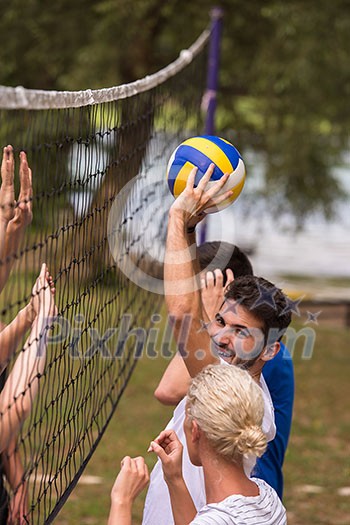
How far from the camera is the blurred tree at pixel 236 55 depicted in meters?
10.4

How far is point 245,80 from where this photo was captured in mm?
12211

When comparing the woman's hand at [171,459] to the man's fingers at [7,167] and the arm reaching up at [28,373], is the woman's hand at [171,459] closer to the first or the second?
the arm reaching up at [28,373]

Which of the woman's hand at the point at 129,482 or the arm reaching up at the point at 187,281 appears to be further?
the arm reaching up at the point at 187,281

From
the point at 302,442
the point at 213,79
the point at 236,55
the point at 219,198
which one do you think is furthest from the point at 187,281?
the point at 236,55

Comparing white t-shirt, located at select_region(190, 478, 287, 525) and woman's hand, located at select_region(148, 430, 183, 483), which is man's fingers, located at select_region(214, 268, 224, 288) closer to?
woman's hand, located at select_region(148, 430, 183, 483)

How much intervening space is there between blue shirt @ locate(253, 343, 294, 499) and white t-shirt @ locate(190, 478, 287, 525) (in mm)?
859

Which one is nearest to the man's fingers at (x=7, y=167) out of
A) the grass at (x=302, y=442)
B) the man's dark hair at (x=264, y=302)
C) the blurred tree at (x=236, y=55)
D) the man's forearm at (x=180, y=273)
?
the man's forearm at (x=180, y=273)

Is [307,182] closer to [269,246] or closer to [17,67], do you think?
[17,67]

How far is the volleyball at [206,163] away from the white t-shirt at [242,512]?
5.06 ft

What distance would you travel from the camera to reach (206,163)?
411cm

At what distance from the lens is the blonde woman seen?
8.96 ft

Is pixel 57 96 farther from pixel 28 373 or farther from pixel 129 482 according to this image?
pixel 129 482

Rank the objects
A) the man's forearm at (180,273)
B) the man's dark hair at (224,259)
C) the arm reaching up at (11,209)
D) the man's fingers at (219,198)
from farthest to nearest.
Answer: the man's dark hair at (224,259) → the man's fingers at (219,198) → the man's forearm at (180,273) → the arm reaching up at (11,209)

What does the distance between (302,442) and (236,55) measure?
19.2 feet
